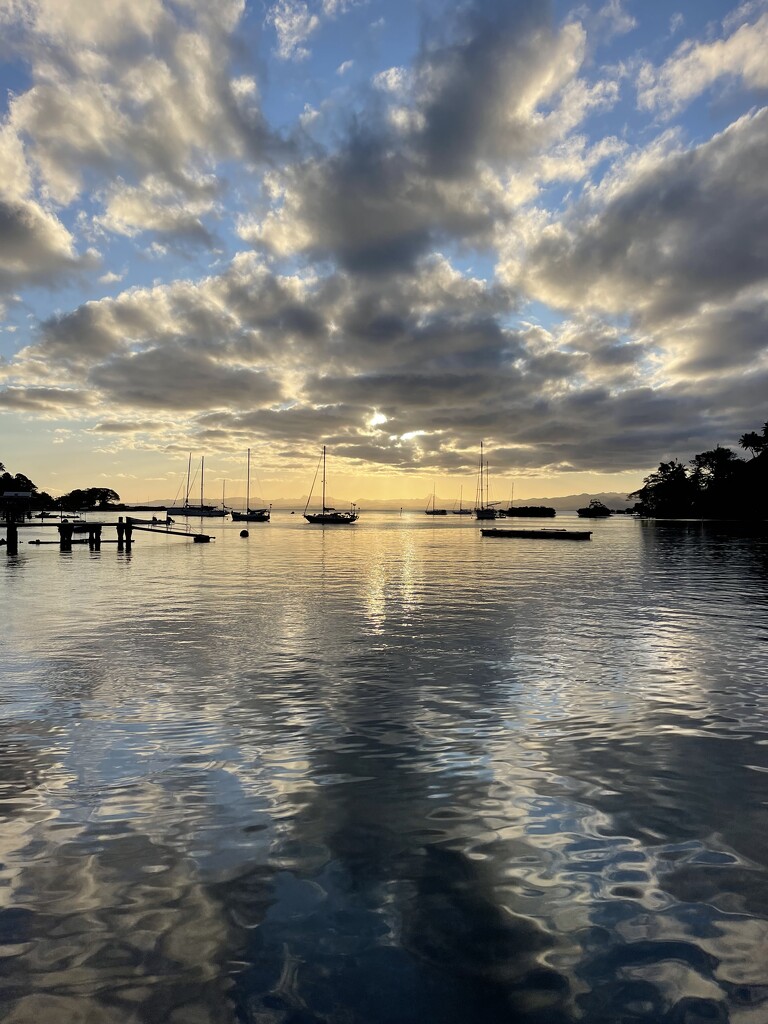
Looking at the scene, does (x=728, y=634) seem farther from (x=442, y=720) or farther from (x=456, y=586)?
(x=456, y=586)

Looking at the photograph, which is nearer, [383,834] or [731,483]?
[383,834]

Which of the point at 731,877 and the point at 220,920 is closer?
the point at 220,920

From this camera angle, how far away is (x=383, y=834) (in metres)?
7.10

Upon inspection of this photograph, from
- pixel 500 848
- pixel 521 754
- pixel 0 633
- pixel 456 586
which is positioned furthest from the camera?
pixel 456 586

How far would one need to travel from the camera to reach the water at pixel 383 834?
4.73m

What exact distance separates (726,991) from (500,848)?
252 cm

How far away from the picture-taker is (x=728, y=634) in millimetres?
19984

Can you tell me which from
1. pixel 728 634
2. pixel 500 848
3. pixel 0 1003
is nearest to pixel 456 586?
pixel 728 634

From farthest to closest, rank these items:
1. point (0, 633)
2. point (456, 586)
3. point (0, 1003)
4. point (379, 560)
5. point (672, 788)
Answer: point (379, 560) → point (456, 586) → point (0, 633) → point (672, 788) → point (0, 1003)

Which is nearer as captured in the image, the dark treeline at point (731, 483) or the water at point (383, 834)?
the water at point (383, 834)

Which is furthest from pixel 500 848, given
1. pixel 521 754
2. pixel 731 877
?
pixel 521 754

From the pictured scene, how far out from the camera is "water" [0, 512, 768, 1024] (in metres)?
4.73

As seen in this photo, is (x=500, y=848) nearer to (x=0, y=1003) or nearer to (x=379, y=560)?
(x=0, y=1003)

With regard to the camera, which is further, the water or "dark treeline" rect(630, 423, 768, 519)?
"dark treeline" rect(630, 423, 768, 519)
